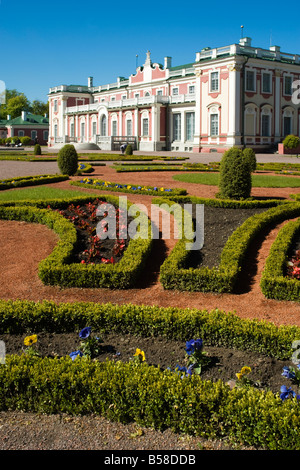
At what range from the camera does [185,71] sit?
43250 millimetres

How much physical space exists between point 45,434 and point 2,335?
1663 mm

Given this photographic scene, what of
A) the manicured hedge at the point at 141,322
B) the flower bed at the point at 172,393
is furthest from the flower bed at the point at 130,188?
the flower bed at the point at 172,393

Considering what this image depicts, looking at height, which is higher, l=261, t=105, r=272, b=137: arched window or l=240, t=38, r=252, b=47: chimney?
l=240, t=38, r=252, b=47: chimney

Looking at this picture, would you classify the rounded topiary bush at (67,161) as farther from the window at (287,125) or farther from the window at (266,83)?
the window at (287,125)

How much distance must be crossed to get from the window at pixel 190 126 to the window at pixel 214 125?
2823 millimetres

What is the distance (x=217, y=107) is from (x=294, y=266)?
100ft

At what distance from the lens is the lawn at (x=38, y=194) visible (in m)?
10.8

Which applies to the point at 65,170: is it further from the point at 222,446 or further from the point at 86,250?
the point at 222,446

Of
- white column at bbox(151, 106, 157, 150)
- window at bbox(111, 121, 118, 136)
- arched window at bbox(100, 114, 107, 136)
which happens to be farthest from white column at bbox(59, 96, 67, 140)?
white column at bbox(151, 106, 157, 150)

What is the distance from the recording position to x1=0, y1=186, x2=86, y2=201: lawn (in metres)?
10.8

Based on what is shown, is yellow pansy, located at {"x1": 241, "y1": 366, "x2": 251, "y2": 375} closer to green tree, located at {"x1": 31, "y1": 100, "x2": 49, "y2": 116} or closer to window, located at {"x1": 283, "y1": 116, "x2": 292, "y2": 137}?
window, located at {"x1": 283, "y1": 116, "x2": 292, "y2": 137}

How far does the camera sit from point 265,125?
3644 centimetres

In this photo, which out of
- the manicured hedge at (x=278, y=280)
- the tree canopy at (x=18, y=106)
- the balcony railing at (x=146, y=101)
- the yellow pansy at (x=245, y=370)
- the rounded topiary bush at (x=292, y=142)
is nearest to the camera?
the yellow pansy at (x=245, y=370)

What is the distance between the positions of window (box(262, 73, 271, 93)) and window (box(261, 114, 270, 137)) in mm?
1874
